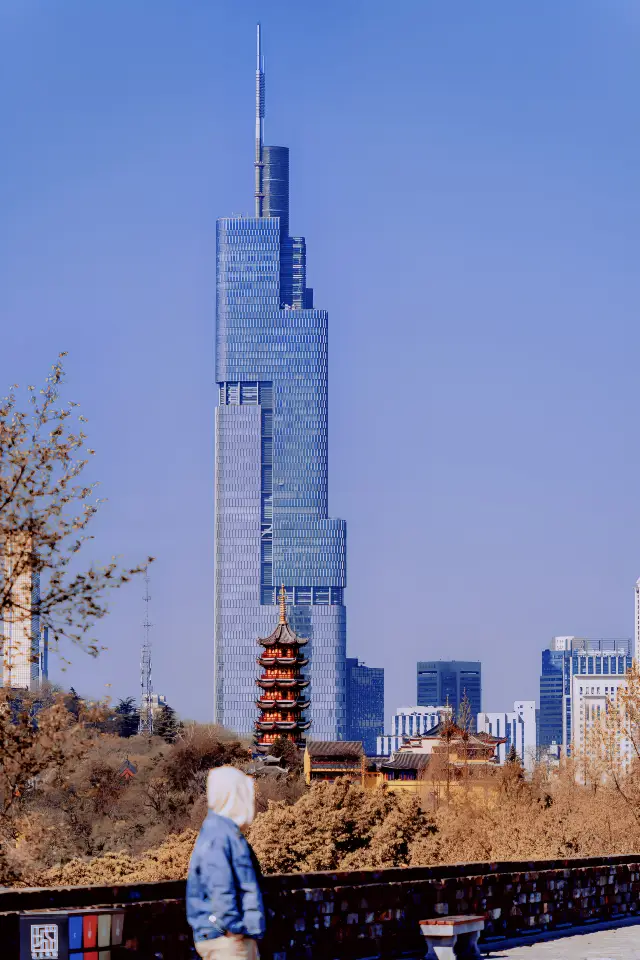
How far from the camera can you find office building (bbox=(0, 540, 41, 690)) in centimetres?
2027

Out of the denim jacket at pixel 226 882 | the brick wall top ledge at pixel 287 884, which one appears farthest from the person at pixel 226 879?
the brick wall top ledge at pixel 287 884

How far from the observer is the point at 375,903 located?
16.0m

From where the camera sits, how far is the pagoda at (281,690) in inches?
4887

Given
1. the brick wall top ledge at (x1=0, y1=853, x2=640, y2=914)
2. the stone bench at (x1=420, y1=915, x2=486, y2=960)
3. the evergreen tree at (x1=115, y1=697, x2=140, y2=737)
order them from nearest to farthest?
the brick wall top ledge at (x1=0, y1=853, x2=640, y2=914), the stone bench at (x1=420, y1=915, x2=486, y2=960), the evergreen tree at (x1=115, y1=697, x2=140, y2=737)

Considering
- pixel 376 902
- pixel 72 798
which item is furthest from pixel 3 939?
pixel 72 798

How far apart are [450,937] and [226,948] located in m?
7.16

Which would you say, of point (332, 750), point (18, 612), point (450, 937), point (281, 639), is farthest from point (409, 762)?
point (450, 937)

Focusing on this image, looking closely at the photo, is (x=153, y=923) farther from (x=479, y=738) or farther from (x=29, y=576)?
(x=479, y=738)

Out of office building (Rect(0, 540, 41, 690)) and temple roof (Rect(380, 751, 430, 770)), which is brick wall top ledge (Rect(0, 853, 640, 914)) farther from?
temple roof (Rect(380, 751, 430, 770))

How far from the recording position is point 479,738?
136375mm

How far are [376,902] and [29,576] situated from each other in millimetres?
6971

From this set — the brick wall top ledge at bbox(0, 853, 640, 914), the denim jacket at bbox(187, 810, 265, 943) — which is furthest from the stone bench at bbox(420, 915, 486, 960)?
the denim jacket at bbox(187, 810, 265, 943)

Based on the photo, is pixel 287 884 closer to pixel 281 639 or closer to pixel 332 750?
pixel 332 750

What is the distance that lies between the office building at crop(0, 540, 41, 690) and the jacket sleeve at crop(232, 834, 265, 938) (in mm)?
11177
